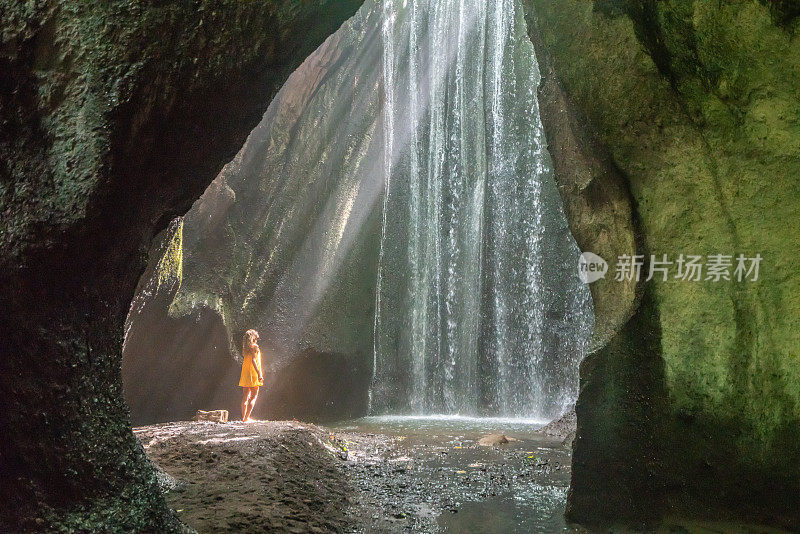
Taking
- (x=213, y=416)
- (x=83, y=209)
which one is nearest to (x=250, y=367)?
(x=213, y=416)

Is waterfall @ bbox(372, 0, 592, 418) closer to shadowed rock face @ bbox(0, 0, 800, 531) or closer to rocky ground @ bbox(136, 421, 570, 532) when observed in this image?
rocky ground @ bbox(136, 421, 570, 532)

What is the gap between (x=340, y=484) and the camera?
17.6ft

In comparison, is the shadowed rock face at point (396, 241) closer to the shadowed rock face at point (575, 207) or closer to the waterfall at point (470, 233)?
the waterfall at point (470, 233)

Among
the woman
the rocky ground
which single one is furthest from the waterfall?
the rocky ground

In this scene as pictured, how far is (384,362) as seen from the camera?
16.4m

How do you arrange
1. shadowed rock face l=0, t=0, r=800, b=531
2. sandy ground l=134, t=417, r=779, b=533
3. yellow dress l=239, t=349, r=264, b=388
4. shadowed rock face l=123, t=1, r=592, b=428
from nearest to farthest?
shadowed rock face l=0, t=0, r=800, b=531, sandy ground l=134, t=417, r=779, b=533, yellow dress l=239, t=349, r=264, b=388, shadowed rock face l=123, t=1, r=592, b=428

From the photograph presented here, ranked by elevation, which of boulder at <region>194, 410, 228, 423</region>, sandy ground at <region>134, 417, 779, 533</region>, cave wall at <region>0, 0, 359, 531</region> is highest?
cave wall at <region>0, 0, 359, 531</region>

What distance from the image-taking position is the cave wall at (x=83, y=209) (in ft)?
8.11

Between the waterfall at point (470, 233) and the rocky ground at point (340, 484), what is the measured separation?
7.22 meters

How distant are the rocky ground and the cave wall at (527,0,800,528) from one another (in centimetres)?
90

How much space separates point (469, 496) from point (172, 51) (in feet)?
13.9

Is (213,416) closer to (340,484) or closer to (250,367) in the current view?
(250,367)

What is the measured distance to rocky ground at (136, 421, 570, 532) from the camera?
401cm

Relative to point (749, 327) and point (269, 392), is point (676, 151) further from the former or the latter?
point (269, 392)
